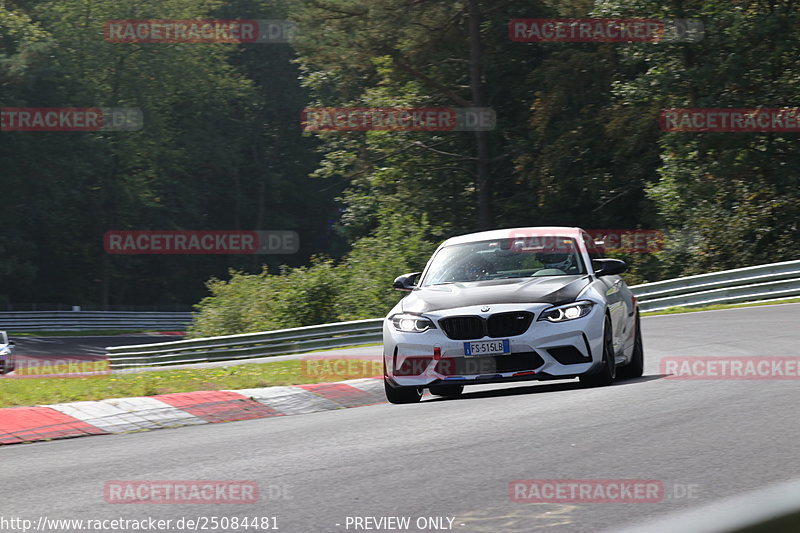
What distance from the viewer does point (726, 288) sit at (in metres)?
25.0

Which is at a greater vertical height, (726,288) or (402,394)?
(726,288)

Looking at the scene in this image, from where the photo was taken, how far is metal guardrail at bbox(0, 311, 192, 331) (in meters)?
61.9

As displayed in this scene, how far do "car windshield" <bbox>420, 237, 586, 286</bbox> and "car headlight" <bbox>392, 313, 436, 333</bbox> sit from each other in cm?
86

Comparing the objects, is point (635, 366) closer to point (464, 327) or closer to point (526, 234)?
point (526, 234)

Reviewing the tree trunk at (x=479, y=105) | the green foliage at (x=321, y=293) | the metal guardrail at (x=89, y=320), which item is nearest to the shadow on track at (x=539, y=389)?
the green foliage at (x=321, y=293)

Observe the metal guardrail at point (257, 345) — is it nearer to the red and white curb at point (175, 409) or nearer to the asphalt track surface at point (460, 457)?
the red and white curb at point (175, 409)

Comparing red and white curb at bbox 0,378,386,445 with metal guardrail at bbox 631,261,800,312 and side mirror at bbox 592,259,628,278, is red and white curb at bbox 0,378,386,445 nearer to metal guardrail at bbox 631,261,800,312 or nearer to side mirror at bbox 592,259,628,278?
side mirror at bbox 592,259,628,278

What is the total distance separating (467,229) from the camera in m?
44.6

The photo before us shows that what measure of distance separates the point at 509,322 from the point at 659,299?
1566cm

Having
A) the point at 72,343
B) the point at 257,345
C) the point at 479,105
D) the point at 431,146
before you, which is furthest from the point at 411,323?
the point at 72,343

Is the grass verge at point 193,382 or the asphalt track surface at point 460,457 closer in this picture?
the asphalt track surface at point 460,457

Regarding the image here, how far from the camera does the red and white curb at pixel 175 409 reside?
1005 cm

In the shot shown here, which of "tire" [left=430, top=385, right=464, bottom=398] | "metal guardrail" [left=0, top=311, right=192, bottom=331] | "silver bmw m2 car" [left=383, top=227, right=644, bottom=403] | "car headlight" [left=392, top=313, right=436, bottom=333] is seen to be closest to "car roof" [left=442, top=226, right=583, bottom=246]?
"silver bmw m2 car" [left=383, top=227, right=644, bottom=403]

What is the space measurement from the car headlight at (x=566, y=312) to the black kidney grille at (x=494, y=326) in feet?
0.56
